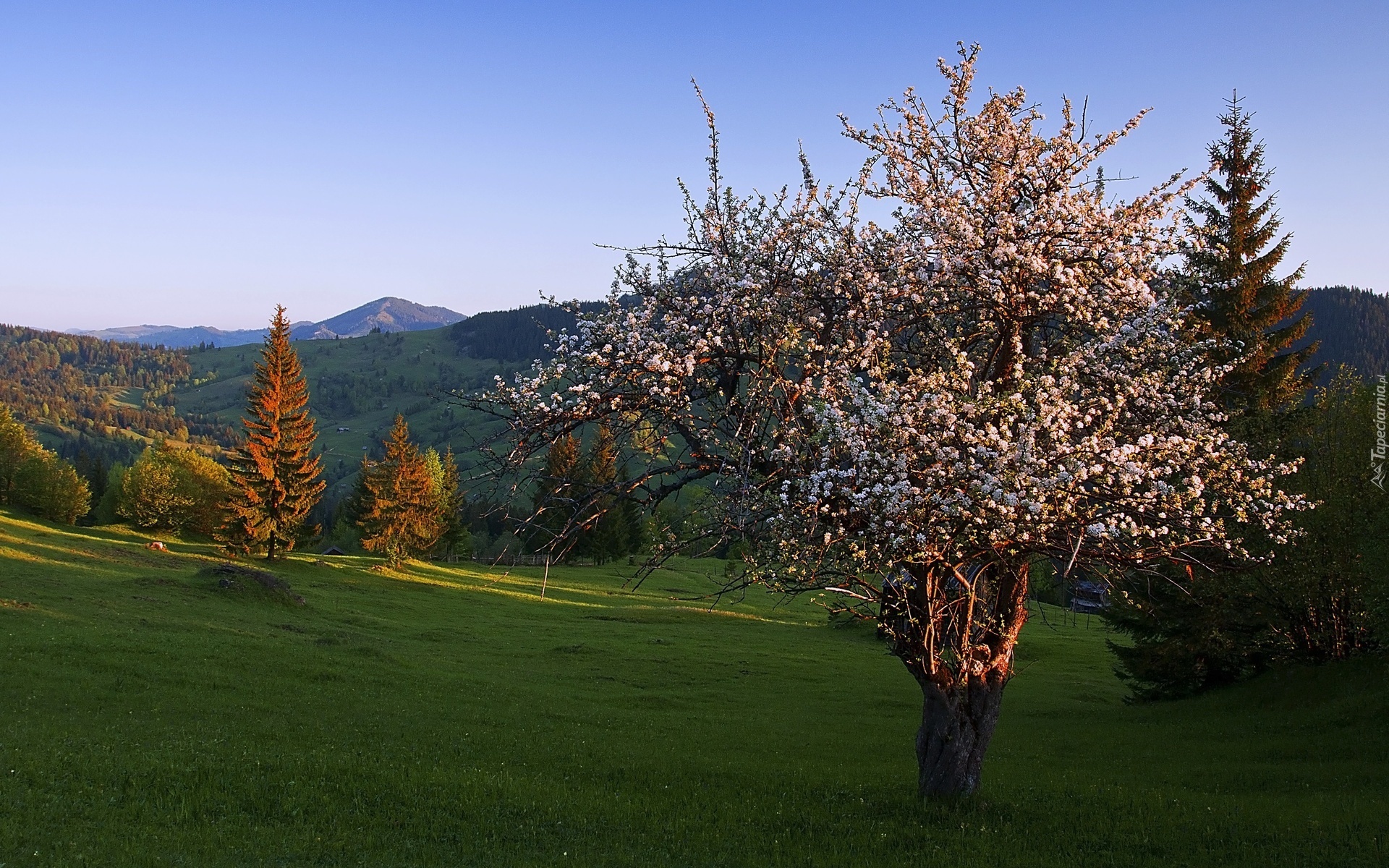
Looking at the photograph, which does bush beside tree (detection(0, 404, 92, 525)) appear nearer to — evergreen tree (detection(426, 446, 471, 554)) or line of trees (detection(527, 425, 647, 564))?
evergreen tree (detection(426, 446, 471, 554))

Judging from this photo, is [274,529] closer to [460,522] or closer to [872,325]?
[460,522]

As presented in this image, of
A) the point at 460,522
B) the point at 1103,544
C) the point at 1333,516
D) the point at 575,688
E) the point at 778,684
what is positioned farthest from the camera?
the point at 460,522

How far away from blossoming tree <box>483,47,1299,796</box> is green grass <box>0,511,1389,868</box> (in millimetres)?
3286

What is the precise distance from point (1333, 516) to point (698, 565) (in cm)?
8602

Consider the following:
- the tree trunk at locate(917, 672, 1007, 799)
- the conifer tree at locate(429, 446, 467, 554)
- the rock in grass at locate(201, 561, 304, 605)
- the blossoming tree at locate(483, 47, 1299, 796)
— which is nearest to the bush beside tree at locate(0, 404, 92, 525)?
the conifer tree at locate(429, 446, 467, 554)

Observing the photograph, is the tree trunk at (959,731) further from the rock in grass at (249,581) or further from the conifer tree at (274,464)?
the conifer tree at (274,464)

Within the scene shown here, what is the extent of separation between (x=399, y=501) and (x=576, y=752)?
66.7 m

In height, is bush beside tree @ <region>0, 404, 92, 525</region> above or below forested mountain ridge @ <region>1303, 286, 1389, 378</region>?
below

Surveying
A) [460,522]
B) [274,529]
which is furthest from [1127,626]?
[460,522]

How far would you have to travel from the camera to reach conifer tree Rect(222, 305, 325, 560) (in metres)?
73.3

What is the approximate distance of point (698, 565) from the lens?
106438mm

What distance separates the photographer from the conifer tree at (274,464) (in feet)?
241

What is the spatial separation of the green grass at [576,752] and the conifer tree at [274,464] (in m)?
19.9

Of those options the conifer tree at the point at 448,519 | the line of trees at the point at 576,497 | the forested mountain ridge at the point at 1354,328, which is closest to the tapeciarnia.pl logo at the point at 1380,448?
the line of trees at the point at 576,497
